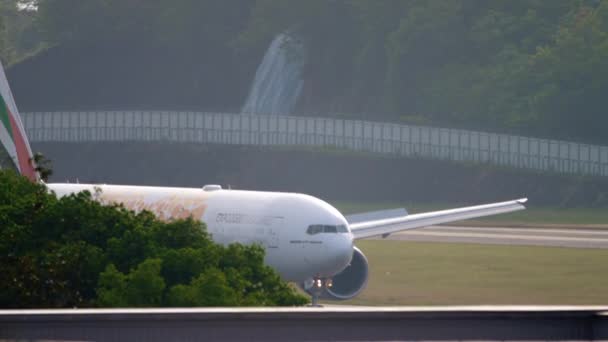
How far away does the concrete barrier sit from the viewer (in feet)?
48.3

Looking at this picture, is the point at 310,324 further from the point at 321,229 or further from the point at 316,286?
the point at 316,286

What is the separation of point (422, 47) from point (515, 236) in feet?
163

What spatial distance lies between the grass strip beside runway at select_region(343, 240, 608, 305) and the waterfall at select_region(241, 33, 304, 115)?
65925 millimetres

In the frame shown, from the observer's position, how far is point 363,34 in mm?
127688

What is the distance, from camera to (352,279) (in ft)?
144

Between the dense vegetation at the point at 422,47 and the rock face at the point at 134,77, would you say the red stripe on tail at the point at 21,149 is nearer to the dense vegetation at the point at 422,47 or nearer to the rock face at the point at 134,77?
the dense vegetation at the point at 422,47

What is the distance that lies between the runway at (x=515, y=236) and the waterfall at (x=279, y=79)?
5474cm

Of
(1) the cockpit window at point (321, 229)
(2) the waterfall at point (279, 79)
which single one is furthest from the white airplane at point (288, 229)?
(2) the waterfall at point (279, 79)

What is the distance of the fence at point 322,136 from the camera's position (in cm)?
9456

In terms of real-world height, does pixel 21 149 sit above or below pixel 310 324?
above

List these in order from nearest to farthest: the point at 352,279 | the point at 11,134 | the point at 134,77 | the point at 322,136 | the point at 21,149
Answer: the point at 352,279 → the point at 11,134 → the point at 21,149 → the point at 322,136 → the point at 134,77

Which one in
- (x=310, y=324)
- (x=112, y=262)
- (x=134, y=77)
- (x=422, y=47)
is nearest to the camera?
(x=310, y=324)

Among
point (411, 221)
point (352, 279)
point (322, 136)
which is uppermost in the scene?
point (322, 136)

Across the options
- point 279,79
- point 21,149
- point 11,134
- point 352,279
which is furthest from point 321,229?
point 279,79
